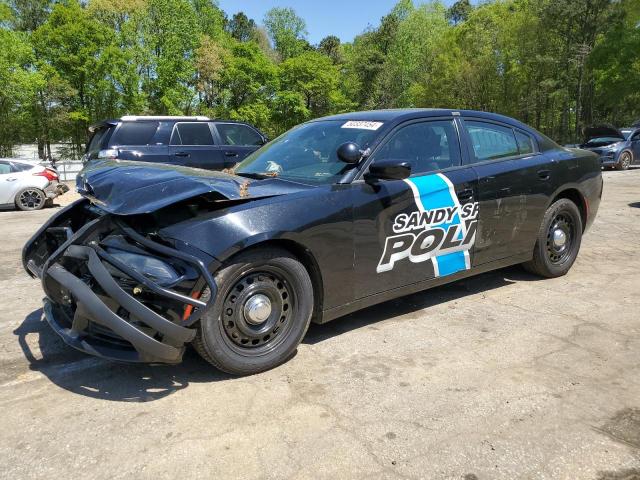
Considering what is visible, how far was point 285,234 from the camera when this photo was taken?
10.0 feet

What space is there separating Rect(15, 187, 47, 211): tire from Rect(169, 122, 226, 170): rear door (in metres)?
4.37

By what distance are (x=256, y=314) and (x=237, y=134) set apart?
27.3ft

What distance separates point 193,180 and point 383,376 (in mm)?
1642

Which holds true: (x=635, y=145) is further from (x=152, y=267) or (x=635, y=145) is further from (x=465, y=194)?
(x=152, y=267)

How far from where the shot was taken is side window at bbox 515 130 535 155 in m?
4.80

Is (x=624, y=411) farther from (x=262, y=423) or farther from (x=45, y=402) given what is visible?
(x=45, y=402)

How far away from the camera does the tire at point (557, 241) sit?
4895 mm

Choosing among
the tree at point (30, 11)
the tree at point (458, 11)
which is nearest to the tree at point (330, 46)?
the tree at point (458, 11)

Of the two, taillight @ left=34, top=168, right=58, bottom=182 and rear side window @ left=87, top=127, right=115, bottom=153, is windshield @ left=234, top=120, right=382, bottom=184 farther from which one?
taillight @ left=34, top=168, right=58, bottom=182

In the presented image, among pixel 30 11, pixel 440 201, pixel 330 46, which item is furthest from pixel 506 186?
pixel 330 46

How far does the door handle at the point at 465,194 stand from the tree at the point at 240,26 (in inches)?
2892

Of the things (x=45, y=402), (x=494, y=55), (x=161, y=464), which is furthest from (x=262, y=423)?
(x=494, y=55)

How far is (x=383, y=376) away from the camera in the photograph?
312 cm

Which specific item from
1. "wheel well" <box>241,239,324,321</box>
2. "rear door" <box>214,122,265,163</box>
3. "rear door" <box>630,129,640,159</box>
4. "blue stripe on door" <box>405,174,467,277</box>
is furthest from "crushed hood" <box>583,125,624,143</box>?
"wheel well" <box>241,239,324,321</box>
